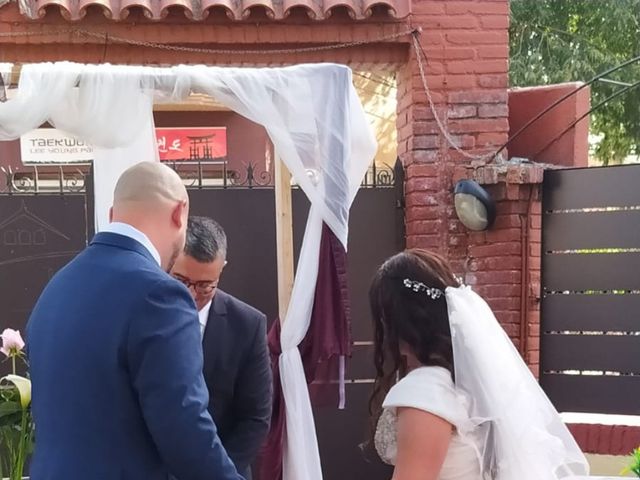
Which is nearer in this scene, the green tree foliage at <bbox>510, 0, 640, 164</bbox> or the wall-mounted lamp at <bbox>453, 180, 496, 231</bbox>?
the wall-mounted lamp at <bbox>453, 180, 496, 231</bbox>

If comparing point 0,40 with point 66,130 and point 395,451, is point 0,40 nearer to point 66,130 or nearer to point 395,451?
point 66,130

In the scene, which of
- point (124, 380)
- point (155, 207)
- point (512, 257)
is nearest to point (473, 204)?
point (512, 257)

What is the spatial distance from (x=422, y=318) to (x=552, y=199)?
6.86ft

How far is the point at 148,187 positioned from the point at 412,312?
685 mm

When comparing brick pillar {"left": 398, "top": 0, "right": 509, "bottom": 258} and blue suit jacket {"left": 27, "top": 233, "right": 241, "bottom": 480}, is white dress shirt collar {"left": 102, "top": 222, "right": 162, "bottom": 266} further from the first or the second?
brick pillar {"left": 398, "top": 0, "right": 509, "bottom": 258}

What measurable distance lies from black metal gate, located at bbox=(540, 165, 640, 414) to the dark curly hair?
6.50 ft

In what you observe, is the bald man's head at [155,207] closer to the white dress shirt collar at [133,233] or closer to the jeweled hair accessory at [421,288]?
the white dress shirt collar at [133,233]

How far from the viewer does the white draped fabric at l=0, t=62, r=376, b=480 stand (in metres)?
2.38

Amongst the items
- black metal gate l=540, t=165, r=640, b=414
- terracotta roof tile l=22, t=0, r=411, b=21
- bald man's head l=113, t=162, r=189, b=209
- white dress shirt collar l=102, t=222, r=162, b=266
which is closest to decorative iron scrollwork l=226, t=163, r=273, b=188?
terracotta roof tile l=22, t=0, r=411, b=21

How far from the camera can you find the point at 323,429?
380 centimetres

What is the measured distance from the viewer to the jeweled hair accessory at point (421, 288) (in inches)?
67.7

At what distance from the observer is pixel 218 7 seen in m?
3.50

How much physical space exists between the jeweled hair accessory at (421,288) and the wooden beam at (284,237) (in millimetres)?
1167

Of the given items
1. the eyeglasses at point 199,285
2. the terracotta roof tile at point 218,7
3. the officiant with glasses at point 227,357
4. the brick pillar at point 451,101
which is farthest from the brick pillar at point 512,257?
the eyeglasses at point 199,285
